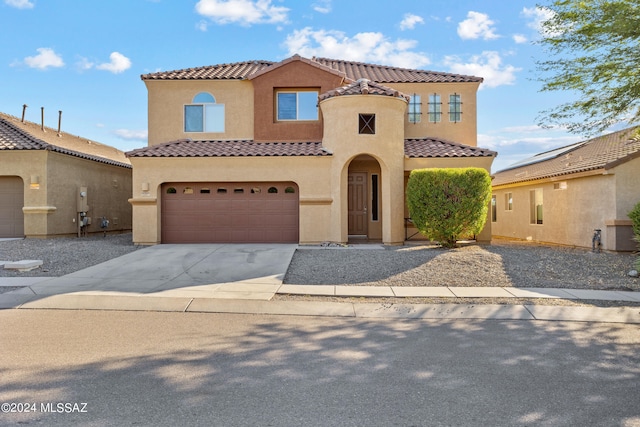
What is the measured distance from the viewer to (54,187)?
1898 cm

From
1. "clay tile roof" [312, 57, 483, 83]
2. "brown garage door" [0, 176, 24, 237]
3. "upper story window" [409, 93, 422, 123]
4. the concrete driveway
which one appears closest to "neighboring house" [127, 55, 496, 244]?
"upper story window" [409, 93, 422, 123]

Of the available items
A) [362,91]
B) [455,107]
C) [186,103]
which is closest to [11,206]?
[186,103]

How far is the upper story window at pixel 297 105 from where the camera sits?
731 inches

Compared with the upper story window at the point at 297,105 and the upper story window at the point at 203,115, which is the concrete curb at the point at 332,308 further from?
→ the upper story window at the point at 203,115

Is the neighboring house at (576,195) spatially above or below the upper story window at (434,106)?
below

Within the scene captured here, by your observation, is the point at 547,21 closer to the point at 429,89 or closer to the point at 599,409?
the point at 429,89

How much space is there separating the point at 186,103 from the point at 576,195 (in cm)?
1630

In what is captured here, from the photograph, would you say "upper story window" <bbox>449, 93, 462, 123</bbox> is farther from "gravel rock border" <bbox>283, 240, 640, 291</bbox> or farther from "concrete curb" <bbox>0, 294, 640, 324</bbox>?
"concrete curb" <bbox>0, 294, 640, 324</bbox>

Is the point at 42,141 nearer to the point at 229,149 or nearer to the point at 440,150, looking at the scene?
the point at 229,149

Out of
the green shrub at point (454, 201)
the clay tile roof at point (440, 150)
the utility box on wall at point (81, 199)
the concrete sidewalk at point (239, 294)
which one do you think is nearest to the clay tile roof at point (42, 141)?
the utility box on wall at point (81, 199)

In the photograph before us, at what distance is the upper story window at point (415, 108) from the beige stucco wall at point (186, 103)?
688 centimetres

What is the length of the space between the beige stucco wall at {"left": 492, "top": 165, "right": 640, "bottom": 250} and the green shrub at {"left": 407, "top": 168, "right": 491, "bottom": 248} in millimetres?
4964

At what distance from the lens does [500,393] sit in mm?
4711

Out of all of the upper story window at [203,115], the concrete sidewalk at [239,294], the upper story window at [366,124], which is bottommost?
the concrete sidewalk at [239,294]
